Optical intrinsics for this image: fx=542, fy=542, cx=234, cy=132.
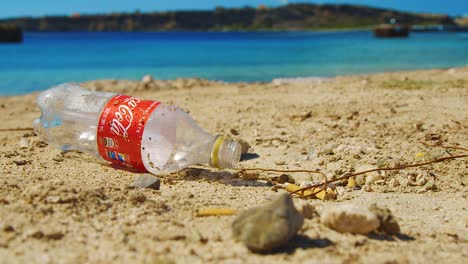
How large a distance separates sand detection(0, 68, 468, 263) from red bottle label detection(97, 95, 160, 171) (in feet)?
0.40

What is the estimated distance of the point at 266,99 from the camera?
6277 millimetres

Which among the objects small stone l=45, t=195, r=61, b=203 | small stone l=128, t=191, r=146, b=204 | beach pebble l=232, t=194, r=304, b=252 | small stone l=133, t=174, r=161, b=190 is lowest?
small stone l=133, t=174, r=161, b=190

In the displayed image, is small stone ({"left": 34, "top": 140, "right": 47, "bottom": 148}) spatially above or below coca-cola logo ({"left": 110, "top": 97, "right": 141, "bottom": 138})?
below

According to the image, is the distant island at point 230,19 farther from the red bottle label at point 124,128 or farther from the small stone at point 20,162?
the red bottle label at point 124,128

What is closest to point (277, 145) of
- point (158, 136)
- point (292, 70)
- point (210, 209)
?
point (158, 136)

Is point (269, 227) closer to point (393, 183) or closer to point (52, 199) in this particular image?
point (52, 199)

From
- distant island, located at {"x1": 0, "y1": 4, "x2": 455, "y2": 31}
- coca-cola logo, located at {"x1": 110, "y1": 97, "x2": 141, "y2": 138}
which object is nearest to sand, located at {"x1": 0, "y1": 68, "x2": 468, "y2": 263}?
coca-cola logo, located at {"x1": 110, "y1": 97, "x2": 141, "y2": 138}

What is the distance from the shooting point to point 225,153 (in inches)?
108

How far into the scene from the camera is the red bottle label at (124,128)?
2.78m

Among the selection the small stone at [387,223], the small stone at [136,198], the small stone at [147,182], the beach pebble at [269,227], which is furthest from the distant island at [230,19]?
the beach pebble at [269,227]

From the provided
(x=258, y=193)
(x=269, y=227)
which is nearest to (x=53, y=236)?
(x=269, y=227)

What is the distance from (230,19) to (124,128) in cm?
11491

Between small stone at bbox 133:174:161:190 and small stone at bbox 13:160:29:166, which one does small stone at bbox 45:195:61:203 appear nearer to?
small stone at bbox 133:174:161:190

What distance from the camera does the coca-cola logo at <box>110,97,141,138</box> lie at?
2.79m
